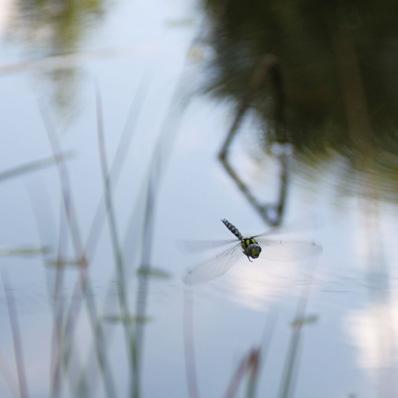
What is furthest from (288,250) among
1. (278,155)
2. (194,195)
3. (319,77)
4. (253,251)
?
(319,77)

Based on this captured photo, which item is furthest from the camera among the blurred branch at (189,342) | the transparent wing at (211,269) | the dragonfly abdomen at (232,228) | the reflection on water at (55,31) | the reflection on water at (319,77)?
the reflection on water at (55,31)

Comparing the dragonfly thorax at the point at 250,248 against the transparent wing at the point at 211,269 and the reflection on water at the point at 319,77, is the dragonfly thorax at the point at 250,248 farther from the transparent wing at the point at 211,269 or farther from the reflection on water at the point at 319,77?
the reflection on water at the point at 319,77

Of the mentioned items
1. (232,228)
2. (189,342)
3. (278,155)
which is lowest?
(189,342)

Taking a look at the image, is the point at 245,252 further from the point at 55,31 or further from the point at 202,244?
the point at 55,31

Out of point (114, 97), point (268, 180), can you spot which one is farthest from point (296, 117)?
point (114, 97)

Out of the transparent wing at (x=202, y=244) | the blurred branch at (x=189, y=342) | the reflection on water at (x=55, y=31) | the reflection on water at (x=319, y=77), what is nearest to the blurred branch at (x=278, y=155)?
the reflection on water at (x=319, y=77)
